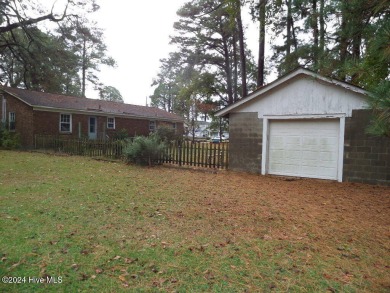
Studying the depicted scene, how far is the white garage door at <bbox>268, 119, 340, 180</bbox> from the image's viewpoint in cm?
917

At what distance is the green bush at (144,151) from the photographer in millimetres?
12078

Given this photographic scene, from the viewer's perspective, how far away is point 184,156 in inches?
482

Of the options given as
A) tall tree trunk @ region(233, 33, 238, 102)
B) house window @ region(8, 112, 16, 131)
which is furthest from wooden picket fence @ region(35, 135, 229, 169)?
tall tree trunk @ region(233, 33, 238, 102)

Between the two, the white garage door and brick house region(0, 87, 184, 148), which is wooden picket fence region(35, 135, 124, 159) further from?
the white garage door

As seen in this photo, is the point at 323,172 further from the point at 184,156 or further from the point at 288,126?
the point at 184,156

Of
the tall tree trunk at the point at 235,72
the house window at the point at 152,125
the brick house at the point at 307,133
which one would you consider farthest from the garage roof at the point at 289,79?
the house window at the point at 152,125

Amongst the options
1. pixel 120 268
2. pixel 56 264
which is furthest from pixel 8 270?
pixel 120 268

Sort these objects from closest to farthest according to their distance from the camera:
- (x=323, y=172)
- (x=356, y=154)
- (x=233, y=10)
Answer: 1. (x=356, y=154)
2. (x=323, y=172)
3. (x=233, y=10)

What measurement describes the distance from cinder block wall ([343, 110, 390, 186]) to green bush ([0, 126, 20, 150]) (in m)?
19.4

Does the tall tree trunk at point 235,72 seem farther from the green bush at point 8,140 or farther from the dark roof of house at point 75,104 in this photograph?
the green bush at point 8,140

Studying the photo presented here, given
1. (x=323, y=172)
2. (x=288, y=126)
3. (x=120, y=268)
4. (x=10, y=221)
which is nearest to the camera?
(x=120, y=268)

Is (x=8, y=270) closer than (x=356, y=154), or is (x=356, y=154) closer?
(x=8, y=270)

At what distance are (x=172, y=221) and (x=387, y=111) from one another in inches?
138

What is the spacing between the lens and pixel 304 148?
9664mm
